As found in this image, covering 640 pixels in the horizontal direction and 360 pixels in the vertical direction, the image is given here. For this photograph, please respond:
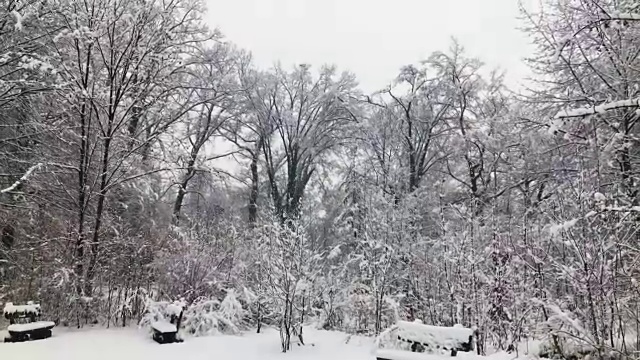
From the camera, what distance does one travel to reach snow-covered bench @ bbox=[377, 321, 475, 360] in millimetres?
5907

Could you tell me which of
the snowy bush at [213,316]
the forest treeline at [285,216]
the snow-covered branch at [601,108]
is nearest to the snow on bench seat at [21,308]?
the forest treeline at [285,216]

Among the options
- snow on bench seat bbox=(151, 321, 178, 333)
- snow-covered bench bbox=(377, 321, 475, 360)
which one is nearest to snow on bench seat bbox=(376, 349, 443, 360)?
snow-covered bench bbox=(377, 321, 475, 360)

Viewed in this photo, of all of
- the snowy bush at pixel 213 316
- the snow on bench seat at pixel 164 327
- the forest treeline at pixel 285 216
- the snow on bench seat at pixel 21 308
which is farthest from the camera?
the snowy bush at pixel 213 316

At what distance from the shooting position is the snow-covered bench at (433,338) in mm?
5907

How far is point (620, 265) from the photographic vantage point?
225 inches

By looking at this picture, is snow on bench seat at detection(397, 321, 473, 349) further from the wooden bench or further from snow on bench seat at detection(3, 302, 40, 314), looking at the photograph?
snow on bench seat at detection(3, 302, 40, 314)

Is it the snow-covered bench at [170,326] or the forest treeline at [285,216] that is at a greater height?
the forest treeline at [285,216]

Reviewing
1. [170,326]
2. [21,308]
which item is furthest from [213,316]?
[21,308]

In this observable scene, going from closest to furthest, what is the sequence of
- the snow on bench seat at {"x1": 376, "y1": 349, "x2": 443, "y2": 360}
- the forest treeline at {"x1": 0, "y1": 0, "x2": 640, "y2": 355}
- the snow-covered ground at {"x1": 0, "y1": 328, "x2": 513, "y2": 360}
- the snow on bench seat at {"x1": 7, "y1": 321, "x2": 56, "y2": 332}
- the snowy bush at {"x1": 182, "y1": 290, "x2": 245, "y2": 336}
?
the snow on bench seat at {"x1": 376, "y1": 349, "x2": 443, "y2": 360}, the forest treeline at {"x1": 0, "y1": 0, "x2": 640, "y2": 355}, the snow-covered ground at {"x1": 0, "y1": 328, "x2": 513, "y2": 360}, the snow on bench seat at {"x1": 7, "y1": 321, "x2": 56, "y2": 332}, the snowy bush at {"x1": 182, "y1": 290, "x2": 245, "y2": 336}

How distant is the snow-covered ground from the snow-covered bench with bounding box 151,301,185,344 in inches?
7.3

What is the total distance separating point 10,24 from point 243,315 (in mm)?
8423

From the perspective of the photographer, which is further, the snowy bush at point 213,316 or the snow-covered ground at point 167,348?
the snowy bush at point 213,316

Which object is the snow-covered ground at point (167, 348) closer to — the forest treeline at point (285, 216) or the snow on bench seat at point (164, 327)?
the snow on bench seat at point (164, 327)

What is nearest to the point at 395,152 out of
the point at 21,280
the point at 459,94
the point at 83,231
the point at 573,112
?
the point at 459,94
